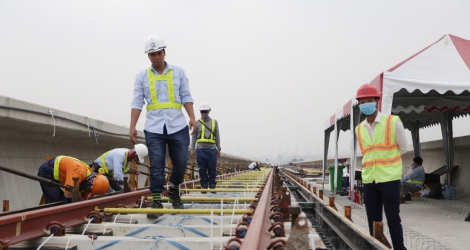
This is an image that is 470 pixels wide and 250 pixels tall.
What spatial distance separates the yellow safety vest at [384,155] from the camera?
4410mm

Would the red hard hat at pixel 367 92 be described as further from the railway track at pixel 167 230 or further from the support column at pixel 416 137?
the support column at pixel 416 137

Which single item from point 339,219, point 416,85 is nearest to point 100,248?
point 339,219

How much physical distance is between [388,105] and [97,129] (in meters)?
5.40

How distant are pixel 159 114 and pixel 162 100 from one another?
16 cm

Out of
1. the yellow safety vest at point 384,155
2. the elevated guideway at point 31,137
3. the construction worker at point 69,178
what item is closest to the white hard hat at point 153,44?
the construction worker at point 69,178

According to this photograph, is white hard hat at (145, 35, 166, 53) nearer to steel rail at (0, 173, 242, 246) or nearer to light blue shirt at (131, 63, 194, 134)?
light blue shirt at (131, 63, 194, 134)

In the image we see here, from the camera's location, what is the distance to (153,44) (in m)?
4.89

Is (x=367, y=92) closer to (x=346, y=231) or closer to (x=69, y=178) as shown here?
(x=346, y=231)

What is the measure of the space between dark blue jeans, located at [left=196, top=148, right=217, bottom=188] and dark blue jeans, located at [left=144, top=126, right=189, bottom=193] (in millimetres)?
3728

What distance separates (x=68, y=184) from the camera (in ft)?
18.9

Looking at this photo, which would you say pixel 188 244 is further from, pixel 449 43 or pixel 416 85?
pixel 449 43

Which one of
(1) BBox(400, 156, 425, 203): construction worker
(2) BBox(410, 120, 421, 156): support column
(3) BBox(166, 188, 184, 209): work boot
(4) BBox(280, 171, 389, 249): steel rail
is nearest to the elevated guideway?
(3) BBox(166, 188, 184, 209): work boot

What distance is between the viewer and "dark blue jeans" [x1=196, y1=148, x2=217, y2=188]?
898 cm

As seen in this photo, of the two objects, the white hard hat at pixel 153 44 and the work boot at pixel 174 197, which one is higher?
the white hard hat at pixel 153 44
